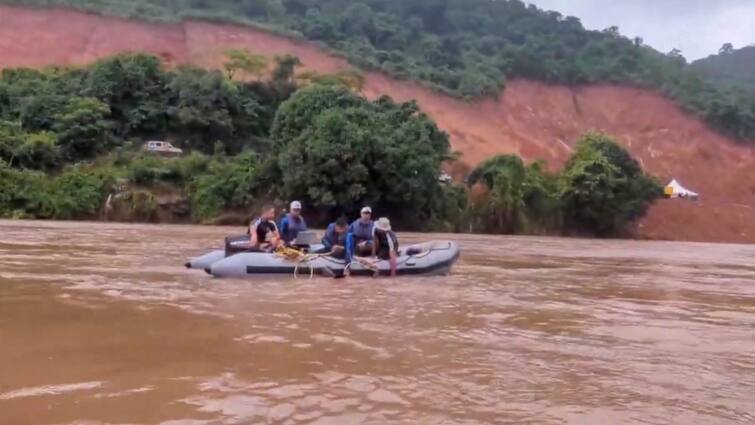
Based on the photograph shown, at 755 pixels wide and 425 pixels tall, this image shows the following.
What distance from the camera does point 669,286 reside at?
12.6m

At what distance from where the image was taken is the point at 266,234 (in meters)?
12.0

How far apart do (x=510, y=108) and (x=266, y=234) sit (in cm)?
4012

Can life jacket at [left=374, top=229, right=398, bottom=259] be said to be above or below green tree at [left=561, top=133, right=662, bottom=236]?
below

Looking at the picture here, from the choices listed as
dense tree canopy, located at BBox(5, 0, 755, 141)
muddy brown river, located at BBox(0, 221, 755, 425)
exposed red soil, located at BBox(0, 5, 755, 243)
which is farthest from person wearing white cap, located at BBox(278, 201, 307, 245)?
dense tree canopy, located at BBox(5, 0, 755, 141)

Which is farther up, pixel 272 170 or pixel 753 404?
pixel 272 170

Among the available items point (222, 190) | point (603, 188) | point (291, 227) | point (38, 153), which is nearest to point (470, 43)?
point (603, 188)

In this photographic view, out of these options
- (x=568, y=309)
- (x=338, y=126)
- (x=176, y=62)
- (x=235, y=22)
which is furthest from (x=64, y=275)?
(x=235, y=22)

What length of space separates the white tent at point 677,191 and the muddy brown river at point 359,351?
3328 cm

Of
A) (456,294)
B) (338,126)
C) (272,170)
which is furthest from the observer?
(272,170)

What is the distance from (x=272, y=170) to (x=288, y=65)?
10.6 m

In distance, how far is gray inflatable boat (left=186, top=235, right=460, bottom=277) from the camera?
11.0m

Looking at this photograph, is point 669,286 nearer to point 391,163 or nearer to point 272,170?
point 391,163

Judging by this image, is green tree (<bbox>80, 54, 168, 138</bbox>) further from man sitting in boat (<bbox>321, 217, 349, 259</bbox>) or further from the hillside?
the hillside

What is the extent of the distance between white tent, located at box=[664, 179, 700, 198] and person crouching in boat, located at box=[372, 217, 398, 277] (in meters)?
34.1
